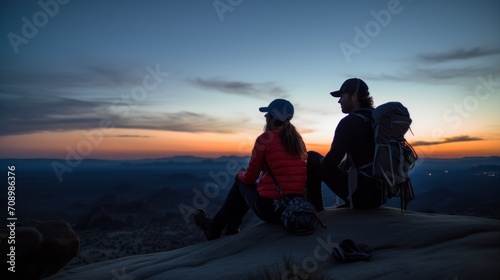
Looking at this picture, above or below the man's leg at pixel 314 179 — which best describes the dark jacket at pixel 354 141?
above

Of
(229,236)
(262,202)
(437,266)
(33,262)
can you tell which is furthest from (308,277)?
(33,262)

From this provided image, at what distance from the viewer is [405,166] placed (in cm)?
515

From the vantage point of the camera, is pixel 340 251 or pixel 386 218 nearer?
pixel 340 251

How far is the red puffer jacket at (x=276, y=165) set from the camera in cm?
533

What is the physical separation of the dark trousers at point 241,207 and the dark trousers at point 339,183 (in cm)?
96

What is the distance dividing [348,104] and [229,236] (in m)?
3.03

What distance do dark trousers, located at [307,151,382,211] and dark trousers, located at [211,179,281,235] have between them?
96 centimetres

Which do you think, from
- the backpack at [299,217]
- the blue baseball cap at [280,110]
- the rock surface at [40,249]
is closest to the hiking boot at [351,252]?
the backpack at [299,217]

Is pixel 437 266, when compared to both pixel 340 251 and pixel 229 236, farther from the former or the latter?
pixel 229 236

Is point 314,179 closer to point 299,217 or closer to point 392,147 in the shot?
point 299,217

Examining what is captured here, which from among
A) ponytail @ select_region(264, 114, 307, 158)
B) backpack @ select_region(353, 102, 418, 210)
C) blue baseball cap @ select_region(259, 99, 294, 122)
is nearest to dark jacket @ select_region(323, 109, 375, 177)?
backpack @ select_region(353, 102, 418, 210)

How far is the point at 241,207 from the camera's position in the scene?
623cm

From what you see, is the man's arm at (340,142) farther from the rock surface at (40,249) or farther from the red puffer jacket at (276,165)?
the rock surface at (40,249)

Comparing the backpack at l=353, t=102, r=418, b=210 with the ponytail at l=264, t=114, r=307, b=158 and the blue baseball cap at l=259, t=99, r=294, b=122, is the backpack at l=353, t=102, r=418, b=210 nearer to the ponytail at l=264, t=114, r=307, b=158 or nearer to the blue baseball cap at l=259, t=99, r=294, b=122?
the ponytail at l=264, t=114, r=307, b=158
